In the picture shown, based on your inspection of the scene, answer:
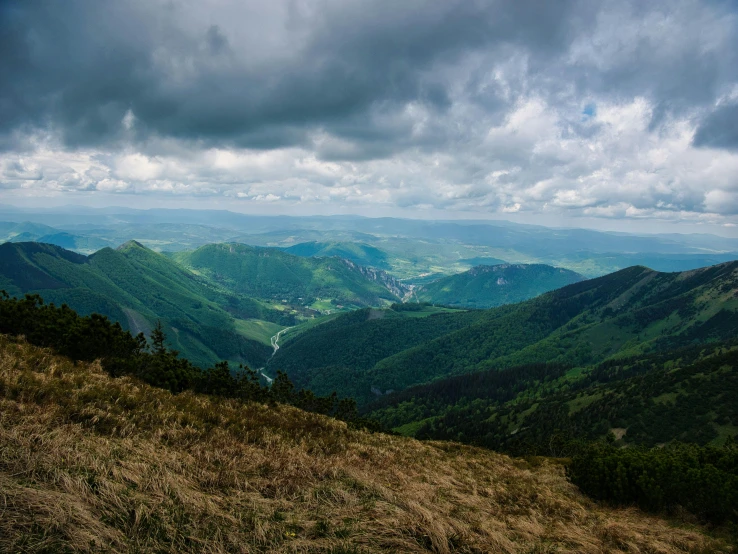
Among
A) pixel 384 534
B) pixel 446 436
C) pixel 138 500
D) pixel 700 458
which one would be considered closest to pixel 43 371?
pixel 138 500

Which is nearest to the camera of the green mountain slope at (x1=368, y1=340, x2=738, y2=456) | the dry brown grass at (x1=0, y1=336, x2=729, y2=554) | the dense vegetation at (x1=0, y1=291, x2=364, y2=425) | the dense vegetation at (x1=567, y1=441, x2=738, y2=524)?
the dry brown grass at (x1=0, y1=336, x2=729, y2=554)

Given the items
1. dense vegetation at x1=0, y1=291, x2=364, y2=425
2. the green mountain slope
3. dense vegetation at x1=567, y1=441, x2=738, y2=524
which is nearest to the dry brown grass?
dense vegetation at x1=567, y1=441, x2=738, y2=524

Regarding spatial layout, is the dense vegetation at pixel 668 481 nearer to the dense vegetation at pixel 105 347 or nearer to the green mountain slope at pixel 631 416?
the dense vegetation at pixel 105 347

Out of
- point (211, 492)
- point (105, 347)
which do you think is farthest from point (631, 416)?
point (211, 492)

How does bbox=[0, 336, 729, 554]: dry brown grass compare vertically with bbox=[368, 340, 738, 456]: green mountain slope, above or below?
above

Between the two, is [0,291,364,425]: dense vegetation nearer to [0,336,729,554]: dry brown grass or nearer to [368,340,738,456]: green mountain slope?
[0,336,729,554]: dry brown grass

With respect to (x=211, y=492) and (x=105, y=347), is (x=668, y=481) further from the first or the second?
(x=105, y=347)

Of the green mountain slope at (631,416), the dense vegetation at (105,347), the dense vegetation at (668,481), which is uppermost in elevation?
the dense vegetation at (105,347)

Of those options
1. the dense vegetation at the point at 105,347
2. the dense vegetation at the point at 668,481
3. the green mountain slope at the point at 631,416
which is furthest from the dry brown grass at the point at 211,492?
the green mountain slope at the point at 631,416

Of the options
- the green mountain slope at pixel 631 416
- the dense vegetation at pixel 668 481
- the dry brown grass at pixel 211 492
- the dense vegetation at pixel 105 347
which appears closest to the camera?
the dry brown grass at pixel 211 492
